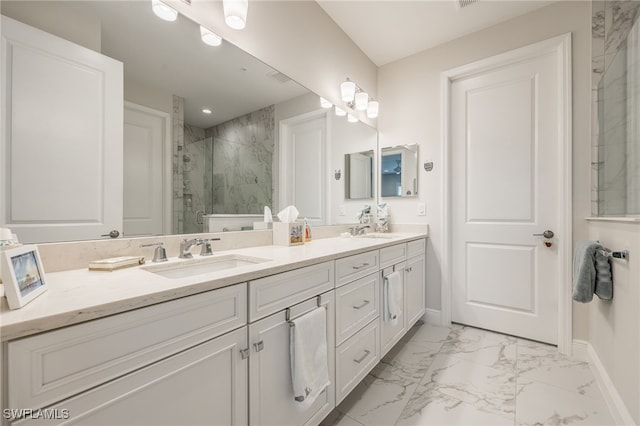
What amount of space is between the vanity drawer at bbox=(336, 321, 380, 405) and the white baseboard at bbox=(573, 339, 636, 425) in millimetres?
1147

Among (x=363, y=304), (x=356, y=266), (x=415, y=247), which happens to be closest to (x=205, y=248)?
(x=356, y=266)

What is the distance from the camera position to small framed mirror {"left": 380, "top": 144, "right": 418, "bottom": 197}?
263cm

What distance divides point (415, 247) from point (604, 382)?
129cm

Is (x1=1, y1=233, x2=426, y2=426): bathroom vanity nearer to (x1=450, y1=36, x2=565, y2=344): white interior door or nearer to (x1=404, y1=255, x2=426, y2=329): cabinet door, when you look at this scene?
(x1=404, y1=255, x2=426, y2=329): cabinet door

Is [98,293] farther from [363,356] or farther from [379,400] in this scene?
[379,400]

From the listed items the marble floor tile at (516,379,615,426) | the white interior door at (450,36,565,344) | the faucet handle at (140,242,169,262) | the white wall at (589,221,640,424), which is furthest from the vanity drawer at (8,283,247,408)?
the white interior door at (450,36,565,344)

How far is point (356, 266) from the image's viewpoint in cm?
146

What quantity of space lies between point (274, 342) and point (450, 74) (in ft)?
8.66

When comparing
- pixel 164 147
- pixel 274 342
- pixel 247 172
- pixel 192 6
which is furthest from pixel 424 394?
pixel 192 6

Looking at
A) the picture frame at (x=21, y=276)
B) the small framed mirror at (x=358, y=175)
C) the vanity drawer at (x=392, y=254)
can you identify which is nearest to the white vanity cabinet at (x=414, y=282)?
the vanity drawer at (x=392, y=254)

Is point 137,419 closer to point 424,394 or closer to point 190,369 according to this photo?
point 190,369

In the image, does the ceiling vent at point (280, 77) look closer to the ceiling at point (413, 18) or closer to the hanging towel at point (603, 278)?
the ceiling at point (413, 18)

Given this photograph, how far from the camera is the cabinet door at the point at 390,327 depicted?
1.71 meters

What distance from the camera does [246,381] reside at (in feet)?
2.93
